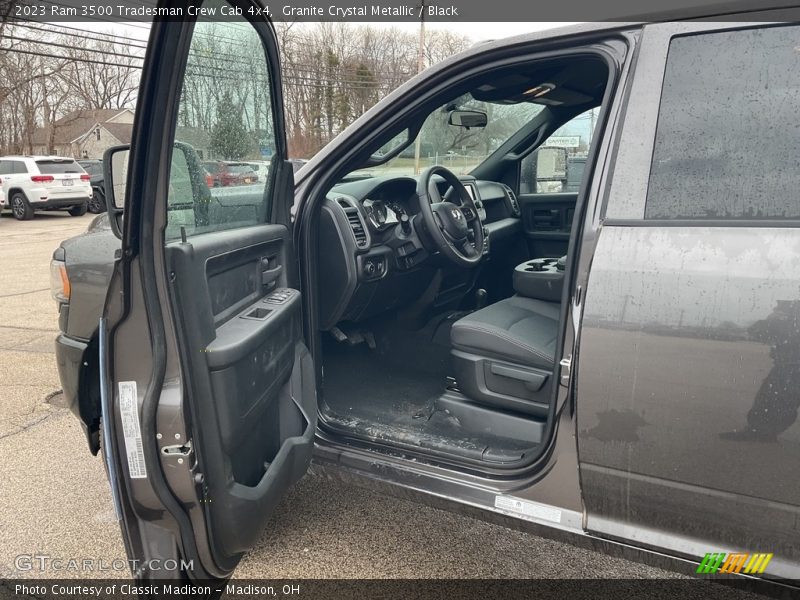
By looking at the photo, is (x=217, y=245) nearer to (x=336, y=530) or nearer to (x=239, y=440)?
(x=239, y=440)

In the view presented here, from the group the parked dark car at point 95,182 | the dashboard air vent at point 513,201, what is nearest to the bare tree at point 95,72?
the parked dark car at point 95,182

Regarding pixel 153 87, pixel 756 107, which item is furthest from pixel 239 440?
Answer: pixel 756 107

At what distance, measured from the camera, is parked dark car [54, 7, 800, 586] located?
139 centimetres

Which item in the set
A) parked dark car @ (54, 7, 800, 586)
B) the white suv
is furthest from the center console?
the white suv

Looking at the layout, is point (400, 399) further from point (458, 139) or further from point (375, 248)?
point (458, 139)

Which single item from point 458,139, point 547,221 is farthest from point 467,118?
point 547,221

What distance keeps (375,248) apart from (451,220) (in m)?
0.43

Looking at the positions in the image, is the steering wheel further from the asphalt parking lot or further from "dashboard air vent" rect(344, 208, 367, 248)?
the asphalt parking lot

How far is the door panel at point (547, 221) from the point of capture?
3936 millimetres

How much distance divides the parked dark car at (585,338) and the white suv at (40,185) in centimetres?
1536

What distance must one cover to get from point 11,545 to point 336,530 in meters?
1.19

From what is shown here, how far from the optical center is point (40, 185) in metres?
15.0

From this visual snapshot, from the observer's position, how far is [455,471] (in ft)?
6.29

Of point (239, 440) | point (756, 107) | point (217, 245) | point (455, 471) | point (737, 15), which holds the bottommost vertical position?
point (455, 471)
